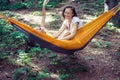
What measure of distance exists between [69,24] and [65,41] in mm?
413

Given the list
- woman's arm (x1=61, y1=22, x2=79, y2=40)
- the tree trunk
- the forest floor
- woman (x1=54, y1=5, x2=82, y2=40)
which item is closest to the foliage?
the tree trunk

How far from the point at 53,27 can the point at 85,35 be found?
221 cm

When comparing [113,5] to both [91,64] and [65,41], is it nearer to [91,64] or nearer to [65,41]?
[91,64]

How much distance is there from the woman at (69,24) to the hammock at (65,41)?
7 cm

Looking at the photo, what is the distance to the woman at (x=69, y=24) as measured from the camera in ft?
12.8

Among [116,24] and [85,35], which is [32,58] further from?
[116,24]

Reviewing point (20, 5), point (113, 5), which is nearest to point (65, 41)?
point (113, 5)

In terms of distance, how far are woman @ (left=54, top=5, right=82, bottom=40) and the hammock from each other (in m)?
0.07

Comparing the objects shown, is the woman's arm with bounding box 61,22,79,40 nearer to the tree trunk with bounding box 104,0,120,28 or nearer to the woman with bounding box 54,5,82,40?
the woman with bounding box 54,5,82,40

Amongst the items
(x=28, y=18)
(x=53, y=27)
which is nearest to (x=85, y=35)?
(x=53, y=27)

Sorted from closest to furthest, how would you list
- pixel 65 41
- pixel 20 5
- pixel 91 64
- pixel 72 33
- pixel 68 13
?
pixel 65 41
pixel 72 33
pixel 68 13
pixel 91 64
pixel 20 5

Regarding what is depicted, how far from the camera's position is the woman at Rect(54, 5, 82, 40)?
12.8 ft

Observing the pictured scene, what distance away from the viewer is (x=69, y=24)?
403 centimetres

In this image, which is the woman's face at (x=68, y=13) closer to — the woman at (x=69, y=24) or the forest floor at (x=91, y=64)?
the woman at (x=69, y=24)
